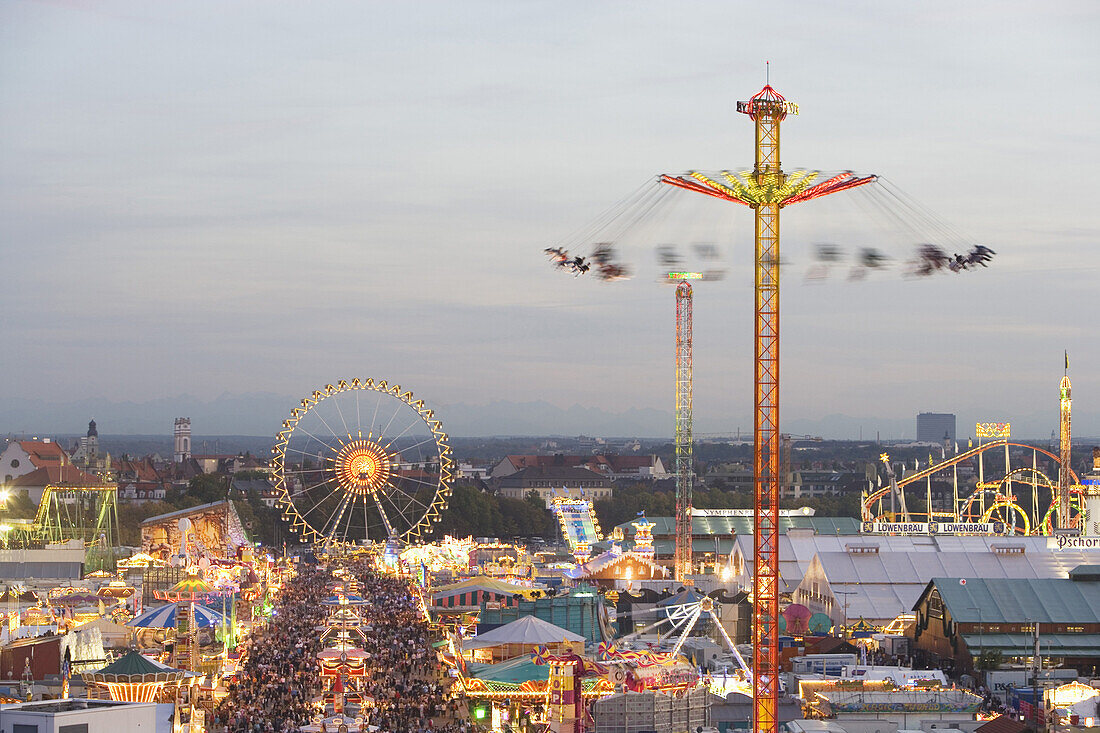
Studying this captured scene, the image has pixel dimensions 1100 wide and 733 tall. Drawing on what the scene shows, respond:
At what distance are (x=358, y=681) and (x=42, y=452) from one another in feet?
351

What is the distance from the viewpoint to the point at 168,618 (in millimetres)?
55688

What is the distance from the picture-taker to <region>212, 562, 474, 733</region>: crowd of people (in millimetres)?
45469

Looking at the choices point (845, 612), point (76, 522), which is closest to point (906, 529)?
point (845, 612)

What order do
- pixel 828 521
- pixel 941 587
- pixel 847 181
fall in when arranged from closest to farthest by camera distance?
1. pixel 847 181
2. pixel 941 587
3. pixel 828 521

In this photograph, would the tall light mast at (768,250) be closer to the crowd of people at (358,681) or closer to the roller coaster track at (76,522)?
the crowd of people at (358,681)

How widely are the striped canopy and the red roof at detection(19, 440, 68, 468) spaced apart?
3705 inches

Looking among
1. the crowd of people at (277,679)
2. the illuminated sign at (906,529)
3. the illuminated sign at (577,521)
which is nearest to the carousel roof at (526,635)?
the crowd of people at (277,679)

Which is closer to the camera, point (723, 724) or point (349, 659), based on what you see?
point (723, 724)

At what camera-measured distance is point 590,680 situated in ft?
147

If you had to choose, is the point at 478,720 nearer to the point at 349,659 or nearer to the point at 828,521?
the point at 349,659

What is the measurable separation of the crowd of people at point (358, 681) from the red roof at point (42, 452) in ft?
248

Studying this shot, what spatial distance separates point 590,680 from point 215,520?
210 feet

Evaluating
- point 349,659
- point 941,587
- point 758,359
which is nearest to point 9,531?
point 349,659

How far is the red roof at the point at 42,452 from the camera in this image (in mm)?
148000
